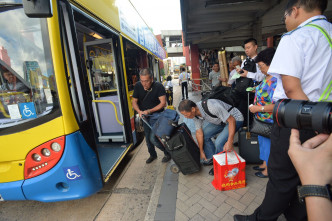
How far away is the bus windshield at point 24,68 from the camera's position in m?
1.84

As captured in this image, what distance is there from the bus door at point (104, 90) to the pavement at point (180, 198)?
3.83ft

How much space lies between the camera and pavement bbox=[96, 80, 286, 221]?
6.85 feet

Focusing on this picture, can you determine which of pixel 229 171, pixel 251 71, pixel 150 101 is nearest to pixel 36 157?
pixel 150 101

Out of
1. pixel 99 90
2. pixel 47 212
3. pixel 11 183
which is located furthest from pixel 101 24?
pixel 47 212

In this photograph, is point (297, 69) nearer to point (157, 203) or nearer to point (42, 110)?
point (157, 203)

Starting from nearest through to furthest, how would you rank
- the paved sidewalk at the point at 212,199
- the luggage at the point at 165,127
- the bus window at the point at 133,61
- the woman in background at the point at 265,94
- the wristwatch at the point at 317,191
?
the wristwatch at the point at 317,191, the paved sidewalk at the point at 212,199, the woman in background at the point at 265,94, the luggage at the point at 165,127, the bus window at the point at 133,61

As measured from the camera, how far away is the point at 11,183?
193cm

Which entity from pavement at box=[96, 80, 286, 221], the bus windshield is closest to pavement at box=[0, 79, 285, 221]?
pavement at box=[96, 80, 286, 221]

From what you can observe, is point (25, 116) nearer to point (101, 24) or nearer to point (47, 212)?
point (47, 212)

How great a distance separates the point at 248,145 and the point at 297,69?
6.30 feet

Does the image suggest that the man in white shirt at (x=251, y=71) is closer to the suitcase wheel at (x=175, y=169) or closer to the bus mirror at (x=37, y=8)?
the suitcase wheel at (x=175, y=169)

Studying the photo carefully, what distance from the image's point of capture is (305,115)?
769 mm

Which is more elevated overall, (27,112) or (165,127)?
(27,112)

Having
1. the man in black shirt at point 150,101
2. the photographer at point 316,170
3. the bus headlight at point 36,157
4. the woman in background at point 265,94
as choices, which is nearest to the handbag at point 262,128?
the woman in background at point 265,94
